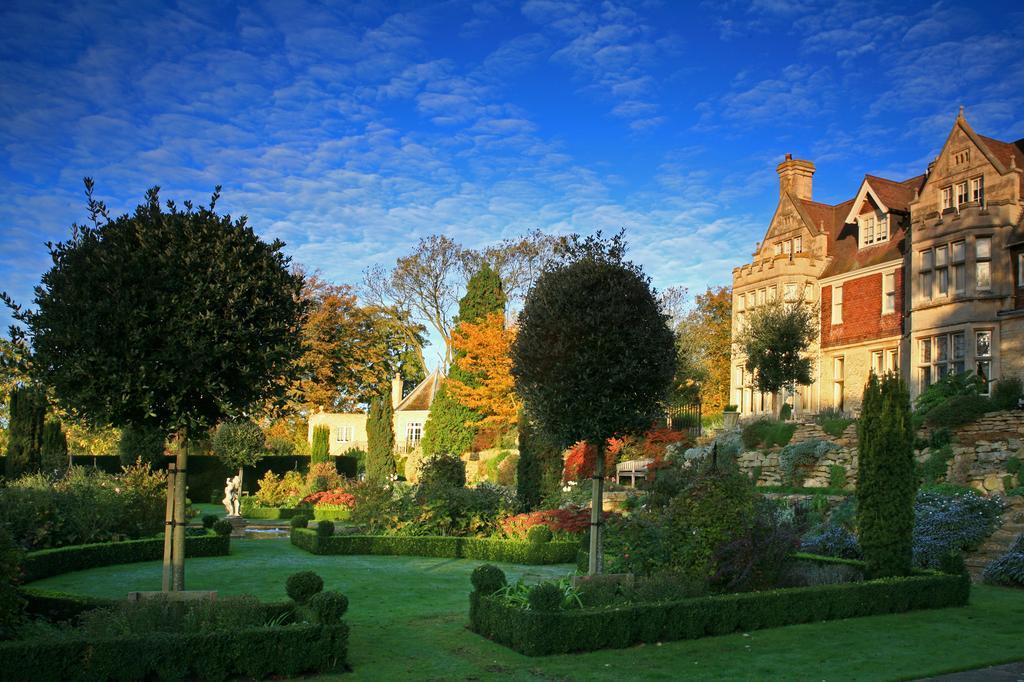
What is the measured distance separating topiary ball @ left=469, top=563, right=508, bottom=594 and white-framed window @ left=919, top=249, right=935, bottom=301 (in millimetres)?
21943

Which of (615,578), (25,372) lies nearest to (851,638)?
(615,578)

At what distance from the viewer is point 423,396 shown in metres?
49.3

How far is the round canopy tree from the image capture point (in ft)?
30.7

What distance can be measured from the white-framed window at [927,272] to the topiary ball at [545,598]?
73.6ft

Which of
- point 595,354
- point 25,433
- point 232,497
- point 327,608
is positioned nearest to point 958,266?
Answer: point 595,354

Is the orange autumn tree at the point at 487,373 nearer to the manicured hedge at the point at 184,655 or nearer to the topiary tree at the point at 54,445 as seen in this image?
the topiary tree at the point at 54,445

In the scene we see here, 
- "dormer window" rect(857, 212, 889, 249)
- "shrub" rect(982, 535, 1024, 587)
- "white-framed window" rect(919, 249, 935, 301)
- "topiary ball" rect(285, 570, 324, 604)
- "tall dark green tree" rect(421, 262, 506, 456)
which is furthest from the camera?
"tall dark green tree" rect(421, 262, 506, 456)

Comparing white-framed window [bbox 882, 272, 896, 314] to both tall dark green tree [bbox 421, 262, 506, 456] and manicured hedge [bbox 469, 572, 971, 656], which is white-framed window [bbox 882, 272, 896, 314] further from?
→ manicured hedge [bbox 469, 572, 971, 656]

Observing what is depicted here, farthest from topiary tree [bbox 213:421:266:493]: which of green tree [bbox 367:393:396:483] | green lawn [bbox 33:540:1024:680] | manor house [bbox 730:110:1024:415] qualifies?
manor house [bbox 730:110:1024:415]

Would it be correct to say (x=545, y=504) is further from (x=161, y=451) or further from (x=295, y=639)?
(x=161, y=451)

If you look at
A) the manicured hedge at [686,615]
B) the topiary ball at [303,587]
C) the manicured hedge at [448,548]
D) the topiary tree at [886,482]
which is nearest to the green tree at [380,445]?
the manicured hedge at [448,548]

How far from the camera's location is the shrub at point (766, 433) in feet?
89.7

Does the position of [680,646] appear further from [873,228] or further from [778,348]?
[873,228]

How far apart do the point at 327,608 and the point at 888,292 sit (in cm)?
2726
